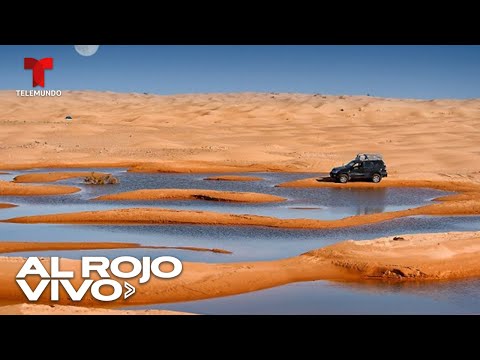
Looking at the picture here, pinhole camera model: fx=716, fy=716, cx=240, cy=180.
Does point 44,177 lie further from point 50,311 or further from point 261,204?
point 50,311

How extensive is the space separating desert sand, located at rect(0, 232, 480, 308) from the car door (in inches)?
715

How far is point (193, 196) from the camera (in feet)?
115

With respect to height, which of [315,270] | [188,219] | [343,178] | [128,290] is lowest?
[128,290]

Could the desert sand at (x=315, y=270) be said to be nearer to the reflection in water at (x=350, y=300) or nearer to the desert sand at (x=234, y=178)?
the reflection in water at (x=350, y=300)

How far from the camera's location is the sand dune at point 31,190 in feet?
119

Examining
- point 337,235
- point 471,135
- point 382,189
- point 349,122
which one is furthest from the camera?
point 349,122

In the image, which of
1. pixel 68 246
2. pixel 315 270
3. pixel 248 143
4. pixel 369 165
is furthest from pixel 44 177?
pixel 248 143

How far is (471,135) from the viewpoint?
252 ft

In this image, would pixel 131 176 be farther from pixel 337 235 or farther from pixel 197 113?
pixel 197 113

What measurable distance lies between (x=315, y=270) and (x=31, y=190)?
21.0 m

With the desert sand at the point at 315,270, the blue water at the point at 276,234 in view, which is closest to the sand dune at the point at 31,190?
the blue water at the point at 276,234

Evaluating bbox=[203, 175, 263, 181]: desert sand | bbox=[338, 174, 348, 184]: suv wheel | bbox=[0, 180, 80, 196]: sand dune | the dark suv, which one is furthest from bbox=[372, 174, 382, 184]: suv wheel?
bbox=[0, 180, 80, 196]: sand dune

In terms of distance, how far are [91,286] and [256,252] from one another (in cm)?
654
